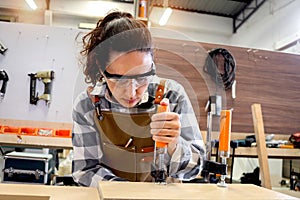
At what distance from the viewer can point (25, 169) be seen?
6.99 ft

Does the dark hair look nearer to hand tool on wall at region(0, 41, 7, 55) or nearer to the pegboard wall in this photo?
the pegboard wall

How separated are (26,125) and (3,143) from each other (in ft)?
0.76

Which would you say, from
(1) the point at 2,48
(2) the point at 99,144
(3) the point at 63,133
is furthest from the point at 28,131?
(2) the point at 99,144

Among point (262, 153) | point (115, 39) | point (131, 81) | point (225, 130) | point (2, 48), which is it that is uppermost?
point (2, 48)

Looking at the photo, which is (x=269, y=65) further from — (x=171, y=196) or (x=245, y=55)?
(x=171, y=196)

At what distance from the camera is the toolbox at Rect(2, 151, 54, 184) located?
6.88ft

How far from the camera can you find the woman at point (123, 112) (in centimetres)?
86

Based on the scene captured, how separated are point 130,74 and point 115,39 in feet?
0.40

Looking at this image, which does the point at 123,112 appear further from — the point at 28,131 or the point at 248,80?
the point at 248,80

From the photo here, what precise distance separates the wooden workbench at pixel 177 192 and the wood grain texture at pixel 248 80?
5.83 ft

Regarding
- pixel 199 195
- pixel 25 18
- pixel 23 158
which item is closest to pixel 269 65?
pixel 23 158

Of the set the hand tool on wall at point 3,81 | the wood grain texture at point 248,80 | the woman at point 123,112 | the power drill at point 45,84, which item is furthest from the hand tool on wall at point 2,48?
the woman at point 123,112

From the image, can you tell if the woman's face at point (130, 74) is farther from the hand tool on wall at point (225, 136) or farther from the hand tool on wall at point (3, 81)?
the hand tool on wall at point (3, 81)

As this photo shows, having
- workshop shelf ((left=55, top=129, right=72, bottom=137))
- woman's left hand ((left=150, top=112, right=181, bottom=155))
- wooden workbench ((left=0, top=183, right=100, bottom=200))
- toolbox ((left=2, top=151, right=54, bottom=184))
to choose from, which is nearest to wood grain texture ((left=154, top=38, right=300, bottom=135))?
workshop shelf ((left=55, top=129, right=72, bottom=137))
